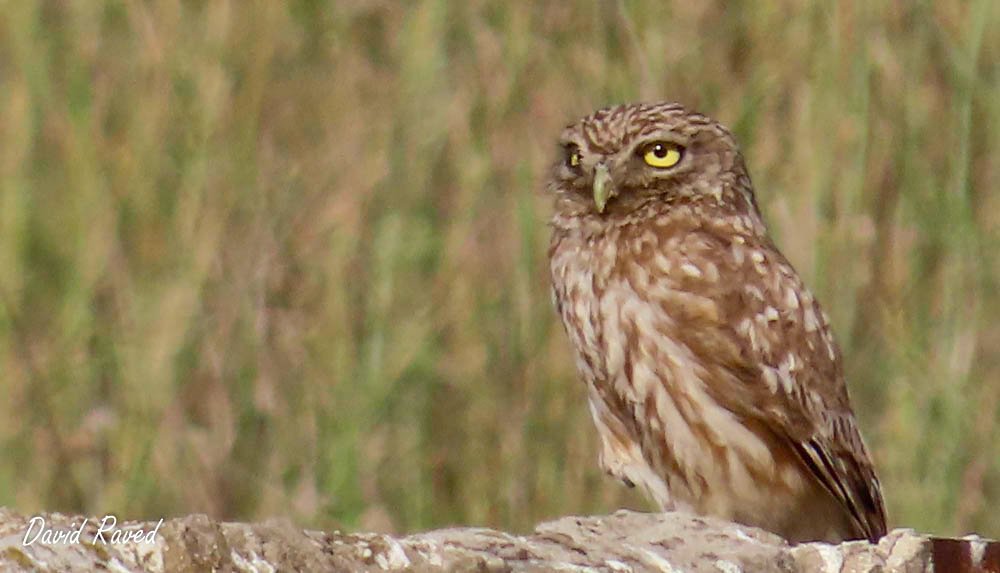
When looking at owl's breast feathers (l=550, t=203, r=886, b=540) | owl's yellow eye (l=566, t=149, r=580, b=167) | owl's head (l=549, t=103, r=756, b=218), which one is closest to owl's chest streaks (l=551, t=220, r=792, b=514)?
owl's breast feathers (l=550, t=203, r=886, b=540)

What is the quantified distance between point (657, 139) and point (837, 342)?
2.06ft

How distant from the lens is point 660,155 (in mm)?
3932

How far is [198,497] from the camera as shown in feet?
13.7

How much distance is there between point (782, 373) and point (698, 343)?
0.69 feet

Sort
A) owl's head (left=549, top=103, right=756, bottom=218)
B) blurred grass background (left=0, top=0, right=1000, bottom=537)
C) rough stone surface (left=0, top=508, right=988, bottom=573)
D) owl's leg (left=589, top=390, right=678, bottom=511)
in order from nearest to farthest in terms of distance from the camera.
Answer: rough stone surface (left=0, top=508, right=988, bottom=573) → owl's leg (left=589, top=390, right=678, bottom=511) → owl's head (left=549, top=103, right=756, bottom=218) → blurred grass background (left=0, top=0, right=1000, bottom=537)

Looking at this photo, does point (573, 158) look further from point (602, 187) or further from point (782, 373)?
point (782, 373)

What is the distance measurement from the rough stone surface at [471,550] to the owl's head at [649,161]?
1.41m

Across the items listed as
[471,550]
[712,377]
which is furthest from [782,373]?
[471,550]

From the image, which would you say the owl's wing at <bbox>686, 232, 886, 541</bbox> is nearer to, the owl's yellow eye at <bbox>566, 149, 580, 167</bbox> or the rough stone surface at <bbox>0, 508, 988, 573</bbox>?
the owl's yellow eye at <bbox>566, 149, 580, 167</bbox>

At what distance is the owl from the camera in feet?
12.1

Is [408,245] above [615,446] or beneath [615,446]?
above

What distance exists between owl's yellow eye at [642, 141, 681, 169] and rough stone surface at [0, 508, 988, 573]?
57.6 inches

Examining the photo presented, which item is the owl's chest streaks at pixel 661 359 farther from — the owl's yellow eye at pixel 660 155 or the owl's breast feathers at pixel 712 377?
the owl's yellow eye at pixel 660 155

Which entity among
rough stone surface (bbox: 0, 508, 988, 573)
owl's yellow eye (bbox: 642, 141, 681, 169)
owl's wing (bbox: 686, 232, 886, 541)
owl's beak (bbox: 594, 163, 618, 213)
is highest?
owl's yellow eye (bbox: 642, 141, 681, 169)
